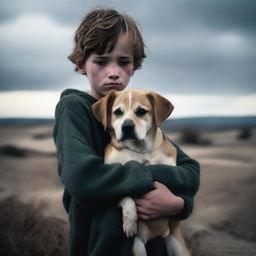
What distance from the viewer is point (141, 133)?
366 centimetres

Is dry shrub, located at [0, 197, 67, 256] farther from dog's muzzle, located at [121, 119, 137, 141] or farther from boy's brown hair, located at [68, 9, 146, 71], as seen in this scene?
dog's muzzle, located at [121, 119, 137, 141]

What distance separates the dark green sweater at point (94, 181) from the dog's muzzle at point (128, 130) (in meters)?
0.25

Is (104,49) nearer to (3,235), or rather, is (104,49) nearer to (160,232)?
(160,232)

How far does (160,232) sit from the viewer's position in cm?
361

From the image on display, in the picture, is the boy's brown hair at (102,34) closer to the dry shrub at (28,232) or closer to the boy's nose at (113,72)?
the boy's nose at (113,72)

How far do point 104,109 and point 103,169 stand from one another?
58 cm

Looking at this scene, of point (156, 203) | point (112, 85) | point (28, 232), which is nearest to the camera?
point (156, 203)

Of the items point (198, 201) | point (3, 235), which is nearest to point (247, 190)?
point (198, 201)

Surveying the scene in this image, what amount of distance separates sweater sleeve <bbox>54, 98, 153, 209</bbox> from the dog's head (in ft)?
1.01

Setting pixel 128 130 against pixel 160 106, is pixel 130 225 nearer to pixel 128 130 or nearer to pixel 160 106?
pixel 128 130

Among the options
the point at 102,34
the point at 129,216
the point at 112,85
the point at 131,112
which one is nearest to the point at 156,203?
the point at 129,216

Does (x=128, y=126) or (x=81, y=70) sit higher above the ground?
(x=81, y=70)

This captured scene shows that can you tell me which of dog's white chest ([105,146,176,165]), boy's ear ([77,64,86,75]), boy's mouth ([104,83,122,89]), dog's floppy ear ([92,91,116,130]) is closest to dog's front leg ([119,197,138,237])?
dog's white chest ([105,146,176,165])

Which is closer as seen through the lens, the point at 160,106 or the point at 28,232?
the point at 160,106
